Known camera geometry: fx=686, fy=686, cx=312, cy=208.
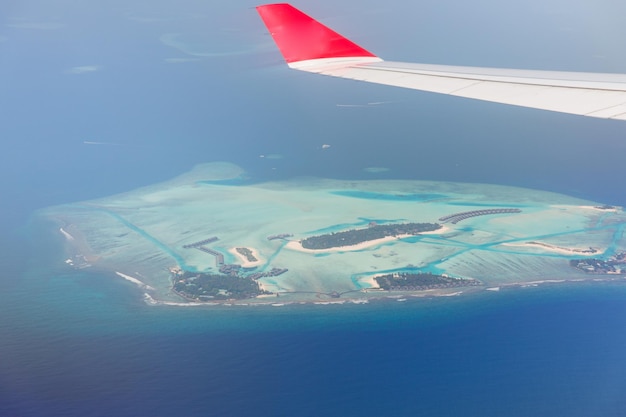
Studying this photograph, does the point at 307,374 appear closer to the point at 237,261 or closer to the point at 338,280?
the point at 338,280

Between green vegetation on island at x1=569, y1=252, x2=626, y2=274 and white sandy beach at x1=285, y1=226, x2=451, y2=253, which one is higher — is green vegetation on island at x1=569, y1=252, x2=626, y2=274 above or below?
below

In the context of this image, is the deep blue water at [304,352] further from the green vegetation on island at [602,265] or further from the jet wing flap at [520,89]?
the jet wing flap at [520,89]

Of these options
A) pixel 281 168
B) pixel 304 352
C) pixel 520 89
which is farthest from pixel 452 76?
pixel 281 168

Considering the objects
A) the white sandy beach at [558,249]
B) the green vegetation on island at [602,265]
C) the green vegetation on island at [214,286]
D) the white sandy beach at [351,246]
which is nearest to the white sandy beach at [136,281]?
the green vegetation on island at [214,286]

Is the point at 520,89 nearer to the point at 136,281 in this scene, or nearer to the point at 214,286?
the point at 214,286

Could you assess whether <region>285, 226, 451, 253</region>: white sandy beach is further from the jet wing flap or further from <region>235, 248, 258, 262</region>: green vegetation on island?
the jet wing flap

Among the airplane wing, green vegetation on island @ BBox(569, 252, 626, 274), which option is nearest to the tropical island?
green vegetation on island @ BBox(569, 252, 626, 274)

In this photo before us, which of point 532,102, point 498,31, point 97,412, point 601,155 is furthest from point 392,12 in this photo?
point 532,102
